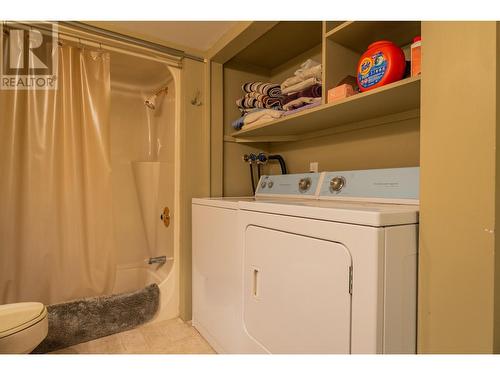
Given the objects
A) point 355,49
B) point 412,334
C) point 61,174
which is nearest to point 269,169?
point 355,49

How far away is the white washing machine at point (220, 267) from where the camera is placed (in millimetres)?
1409

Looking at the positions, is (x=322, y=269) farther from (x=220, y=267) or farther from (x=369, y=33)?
(x=369, y=33)

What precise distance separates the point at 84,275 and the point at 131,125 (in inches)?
61.9

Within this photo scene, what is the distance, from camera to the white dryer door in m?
0.89

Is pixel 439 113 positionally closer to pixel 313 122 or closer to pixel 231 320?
pixel 313 122

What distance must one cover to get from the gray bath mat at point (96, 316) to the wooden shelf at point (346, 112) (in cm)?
138

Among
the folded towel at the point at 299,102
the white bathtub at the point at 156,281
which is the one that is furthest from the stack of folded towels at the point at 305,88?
the white bathtub at the point at 156,281

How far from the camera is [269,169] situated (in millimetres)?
2322

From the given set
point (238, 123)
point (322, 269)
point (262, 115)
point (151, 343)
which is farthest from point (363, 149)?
point (151, 343)

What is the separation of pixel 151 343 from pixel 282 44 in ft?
7.16

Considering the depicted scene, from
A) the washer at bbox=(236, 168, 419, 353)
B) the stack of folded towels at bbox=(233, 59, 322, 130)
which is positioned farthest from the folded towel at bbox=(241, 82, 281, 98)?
the washer at bbox=(236, 168, 419, 353)

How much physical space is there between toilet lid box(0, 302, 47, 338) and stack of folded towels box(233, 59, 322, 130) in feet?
5.03

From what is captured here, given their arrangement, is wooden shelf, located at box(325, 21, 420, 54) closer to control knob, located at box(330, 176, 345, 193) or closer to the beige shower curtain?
control knob, located at box(330, 176, 345, 193)

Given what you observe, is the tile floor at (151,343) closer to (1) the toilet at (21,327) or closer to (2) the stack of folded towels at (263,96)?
(1) the toilet at (21,327)
